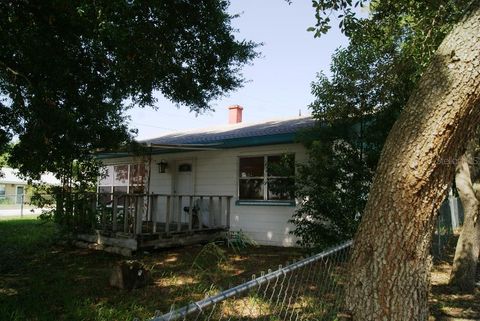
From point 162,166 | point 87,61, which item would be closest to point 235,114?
point 162,166

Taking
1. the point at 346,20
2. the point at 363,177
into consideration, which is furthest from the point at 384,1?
the point at 363,177

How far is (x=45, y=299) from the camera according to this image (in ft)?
19.7

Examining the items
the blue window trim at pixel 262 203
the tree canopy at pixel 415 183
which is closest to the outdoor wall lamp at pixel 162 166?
the blue window trim at pixel 262 203

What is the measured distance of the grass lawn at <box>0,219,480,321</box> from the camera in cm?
549

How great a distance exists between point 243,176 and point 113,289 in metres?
6.35

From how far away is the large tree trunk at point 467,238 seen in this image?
6812 millimetres

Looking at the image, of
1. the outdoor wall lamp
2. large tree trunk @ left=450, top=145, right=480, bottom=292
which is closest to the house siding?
the outdoor wall lamp

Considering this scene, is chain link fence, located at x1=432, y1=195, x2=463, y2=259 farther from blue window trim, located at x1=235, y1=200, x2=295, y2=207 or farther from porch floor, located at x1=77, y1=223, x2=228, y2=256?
porch floor, located at x1=77, y1=223, x2=228, y2=256

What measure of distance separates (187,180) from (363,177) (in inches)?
272

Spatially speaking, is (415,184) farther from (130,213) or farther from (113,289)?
(130,213)

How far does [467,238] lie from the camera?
7062mm

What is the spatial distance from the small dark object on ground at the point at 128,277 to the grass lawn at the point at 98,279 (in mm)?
122

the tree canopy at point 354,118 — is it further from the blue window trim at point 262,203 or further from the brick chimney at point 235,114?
the brick chimney at point 235,114

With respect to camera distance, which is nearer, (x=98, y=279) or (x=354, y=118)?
(x=98, y=279)
